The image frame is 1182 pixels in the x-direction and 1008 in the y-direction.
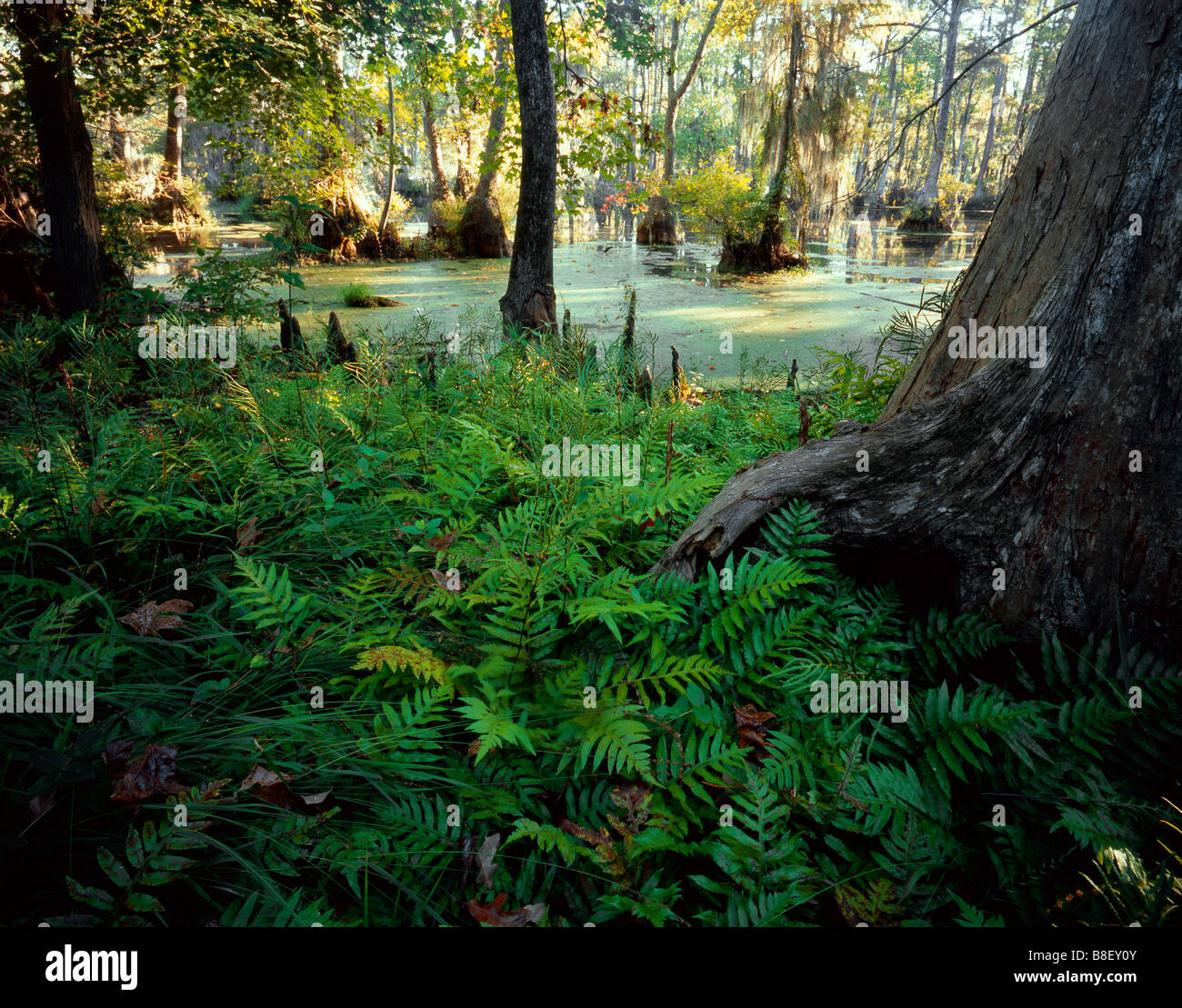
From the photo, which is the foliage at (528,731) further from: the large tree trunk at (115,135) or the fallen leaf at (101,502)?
the large tree trunk at (115,135)

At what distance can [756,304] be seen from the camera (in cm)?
972

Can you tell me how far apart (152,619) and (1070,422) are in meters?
2.92

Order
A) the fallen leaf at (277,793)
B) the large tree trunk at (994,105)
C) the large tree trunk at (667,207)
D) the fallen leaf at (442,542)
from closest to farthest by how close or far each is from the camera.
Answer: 1. the fallen leaf at (277,793)
2. the fallen leaf at (442,542)
3. the large tree trunk at (667,207)
4. the large tree trunk at (994,105)

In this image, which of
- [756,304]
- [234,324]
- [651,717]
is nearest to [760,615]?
[651,717]

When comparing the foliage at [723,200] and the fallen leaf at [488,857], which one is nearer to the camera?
the fallen leaf at [488,857]

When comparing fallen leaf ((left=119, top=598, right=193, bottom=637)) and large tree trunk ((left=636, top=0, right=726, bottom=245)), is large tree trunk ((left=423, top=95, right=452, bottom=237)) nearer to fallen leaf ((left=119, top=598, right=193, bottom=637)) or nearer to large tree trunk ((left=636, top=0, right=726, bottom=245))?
large tree trunk ((left=636, top=0, right=726, bottom=245))

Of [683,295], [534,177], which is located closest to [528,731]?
[534,177]

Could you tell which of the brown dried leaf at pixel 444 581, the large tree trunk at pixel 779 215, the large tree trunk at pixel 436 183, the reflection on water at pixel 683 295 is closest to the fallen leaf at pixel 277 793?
the brown dried leaf at pixel 444 581

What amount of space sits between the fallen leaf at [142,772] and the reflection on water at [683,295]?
3.41 metres

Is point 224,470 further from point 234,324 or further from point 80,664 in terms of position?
point 234,324

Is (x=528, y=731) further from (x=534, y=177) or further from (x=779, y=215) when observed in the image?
(x=779, y=215)

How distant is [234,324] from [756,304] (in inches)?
291

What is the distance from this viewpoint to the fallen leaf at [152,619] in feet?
6.01
